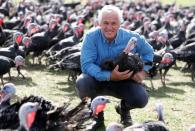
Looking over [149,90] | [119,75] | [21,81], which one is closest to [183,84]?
[149,90]

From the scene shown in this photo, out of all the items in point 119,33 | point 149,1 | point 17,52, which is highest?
point 119,33

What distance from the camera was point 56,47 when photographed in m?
13.5

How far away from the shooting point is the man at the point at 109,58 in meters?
7.26

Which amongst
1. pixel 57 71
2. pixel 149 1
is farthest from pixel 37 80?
pixel 149 1

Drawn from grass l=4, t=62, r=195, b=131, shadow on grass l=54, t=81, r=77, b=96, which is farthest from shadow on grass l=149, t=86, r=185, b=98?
shadow on grass l=54, t=81, r=77, b=96

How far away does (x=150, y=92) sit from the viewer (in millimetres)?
10914

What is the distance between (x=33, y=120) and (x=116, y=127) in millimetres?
990

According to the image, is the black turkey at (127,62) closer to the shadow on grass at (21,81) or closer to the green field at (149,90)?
the green field at (149,90)

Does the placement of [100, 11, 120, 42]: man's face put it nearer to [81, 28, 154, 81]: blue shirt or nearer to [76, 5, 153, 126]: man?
[76, 5, 153, 126]: man

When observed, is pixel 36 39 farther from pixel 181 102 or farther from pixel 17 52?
pixel 181 102

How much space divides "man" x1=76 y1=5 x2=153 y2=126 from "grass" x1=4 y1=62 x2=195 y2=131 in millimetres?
616

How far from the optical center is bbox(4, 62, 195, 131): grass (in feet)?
28.2

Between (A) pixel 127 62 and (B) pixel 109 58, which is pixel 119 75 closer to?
(A) pixel 127 62

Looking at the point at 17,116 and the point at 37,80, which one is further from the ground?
the point at 17,116
